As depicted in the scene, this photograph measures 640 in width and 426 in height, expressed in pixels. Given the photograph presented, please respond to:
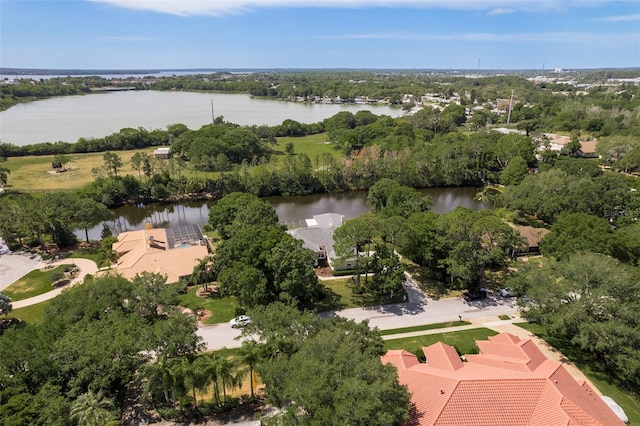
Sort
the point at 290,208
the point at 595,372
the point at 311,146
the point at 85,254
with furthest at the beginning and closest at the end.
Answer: the point at 311,146, the point at 290,208, the point at 85,254, the point at 595,372

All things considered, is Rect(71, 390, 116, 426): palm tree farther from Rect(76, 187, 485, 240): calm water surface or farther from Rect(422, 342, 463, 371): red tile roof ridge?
Rect(76, 187, 485, 240): calm water surface

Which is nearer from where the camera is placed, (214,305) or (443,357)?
(443,357)

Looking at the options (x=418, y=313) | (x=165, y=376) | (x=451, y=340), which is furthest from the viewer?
(x=418, y=313)

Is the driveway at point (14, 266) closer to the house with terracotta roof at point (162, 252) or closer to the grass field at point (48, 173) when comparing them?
the house with terracotta roof at point (162, 252)

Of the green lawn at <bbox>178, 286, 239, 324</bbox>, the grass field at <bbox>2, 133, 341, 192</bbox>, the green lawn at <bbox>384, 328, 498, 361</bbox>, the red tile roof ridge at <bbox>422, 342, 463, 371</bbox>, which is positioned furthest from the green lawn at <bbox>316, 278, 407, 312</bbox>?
the grass field at <bbox>2, 133, 341, 192</bbox>

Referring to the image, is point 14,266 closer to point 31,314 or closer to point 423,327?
point 31,314

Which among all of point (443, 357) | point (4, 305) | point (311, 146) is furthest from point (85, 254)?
point (311, 146)
